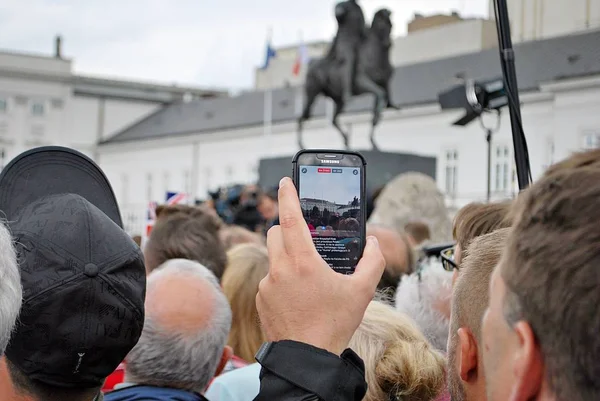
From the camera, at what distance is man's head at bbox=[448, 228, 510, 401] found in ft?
6.70

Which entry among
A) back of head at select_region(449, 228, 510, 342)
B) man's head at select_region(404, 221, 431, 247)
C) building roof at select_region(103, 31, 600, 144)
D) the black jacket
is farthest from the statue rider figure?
the black jacket

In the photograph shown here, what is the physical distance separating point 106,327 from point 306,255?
2.55ft

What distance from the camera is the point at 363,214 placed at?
1.96 m

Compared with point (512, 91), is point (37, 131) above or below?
above

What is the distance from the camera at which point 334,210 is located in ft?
6.44

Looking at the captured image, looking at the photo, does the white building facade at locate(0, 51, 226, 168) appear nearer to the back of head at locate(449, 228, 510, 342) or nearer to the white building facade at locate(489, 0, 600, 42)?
the white building facade at locate(489, 0, 600, 42)

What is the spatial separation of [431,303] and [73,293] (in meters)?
1.80

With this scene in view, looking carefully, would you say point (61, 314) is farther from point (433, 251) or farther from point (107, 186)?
point (433, 251)

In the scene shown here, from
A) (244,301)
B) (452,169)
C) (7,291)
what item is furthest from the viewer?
(452,169)

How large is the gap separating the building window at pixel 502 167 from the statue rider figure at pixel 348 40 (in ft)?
51.7

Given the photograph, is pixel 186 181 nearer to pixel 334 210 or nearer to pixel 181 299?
pixel 181 299

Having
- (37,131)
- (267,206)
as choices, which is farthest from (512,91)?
(37,131)

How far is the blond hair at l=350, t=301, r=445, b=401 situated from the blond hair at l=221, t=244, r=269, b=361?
177 centimetres

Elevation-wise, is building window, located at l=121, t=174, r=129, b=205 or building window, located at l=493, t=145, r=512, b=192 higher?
building window, located at l=493, t=145, r=512, b=192
